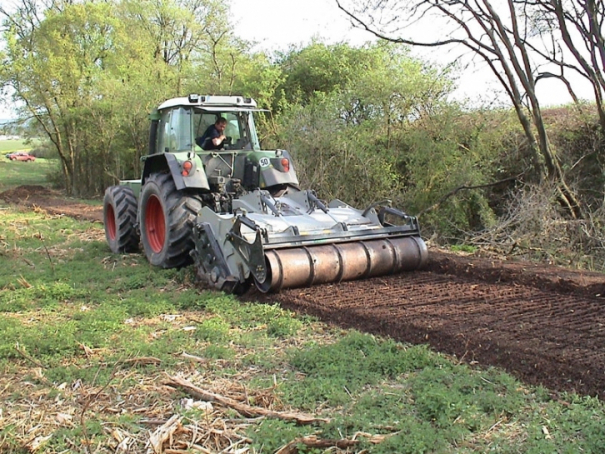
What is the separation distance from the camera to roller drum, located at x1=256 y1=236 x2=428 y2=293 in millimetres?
6355

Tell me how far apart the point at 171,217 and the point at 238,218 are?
51.3 inches

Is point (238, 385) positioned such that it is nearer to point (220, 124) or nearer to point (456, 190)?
point (220, 124)

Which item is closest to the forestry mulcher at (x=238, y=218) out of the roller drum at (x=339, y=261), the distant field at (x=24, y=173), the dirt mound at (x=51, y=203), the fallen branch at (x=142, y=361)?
the roller drum at (x=339, y=261)

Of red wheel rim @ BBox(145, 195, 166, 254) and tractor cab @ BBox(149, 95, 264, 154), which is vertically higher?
tractor cab @ BBox(149, 95, 264, 154)

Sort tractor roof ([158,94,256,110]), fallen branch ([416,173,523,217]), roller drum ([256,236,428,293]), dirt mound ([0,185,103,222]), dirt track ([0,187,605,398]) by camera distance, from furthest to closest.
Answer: dirt mound ([0,185,103,222]), fallen branch ([416,173,523,217]), tractor roof ([158,94,256,110]), roller drum ([256,236,428,293]), dirt track ([0,187,605,398])

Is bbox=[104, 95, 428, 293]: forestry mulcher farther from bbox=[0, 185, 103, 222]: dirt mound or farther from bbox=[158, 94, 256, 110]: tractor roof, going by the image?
bbox=[0, 185, 103, 222]: dirt mound

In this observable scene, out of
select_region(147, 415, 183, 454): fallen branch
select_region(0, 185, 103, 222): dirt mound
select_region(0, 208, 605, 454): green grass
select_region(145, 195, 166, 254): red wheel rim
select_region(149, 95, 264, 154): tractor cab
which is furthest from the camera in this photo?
select_region(0, 185, 103, 222): dirt mound

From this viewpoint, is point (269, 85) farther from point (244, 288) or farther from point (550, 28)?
point (244, 288)

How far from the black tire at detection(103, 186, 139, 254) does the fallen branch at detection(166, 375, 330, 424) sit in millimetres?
5387

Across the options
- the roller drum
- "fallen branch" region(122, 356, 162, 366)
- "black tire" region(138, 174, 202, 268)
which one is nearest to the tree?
"black tire" region(138, 174, 202, 268)

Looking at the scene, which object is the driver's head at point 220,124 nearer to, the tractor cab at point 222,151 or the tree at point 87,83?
the tractor cab at point 222,151

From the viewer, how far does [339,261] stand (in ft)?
21.9

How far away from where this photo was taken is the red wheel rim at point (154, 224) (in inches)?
333

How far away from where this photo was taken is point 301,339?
520 centimetres
